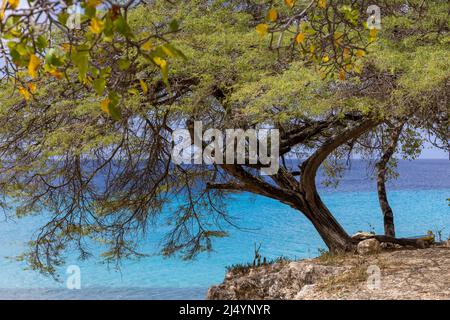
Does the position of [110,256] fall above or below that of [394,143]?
below

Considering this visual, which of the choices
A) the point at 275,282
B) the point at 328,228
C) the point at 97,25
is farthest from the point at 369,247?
the point at 97,25

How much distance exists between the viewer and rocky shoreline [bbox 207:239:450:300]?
518cm

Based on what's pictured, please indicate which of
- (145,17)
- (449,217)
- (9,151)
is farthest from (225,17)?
(449,217)

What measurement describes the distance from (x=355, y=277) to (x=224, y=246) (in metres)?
12.5

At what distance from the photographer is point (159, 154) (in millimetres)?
7969

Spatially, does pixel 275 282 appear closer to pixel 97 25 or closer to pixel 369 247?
pixel 369 247

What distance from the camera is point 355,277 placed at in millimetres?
5688

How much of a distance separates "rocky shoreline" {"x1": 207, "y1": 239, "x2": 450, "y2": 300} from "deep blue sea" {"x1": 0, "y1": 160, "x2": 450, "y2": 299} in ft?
4.59

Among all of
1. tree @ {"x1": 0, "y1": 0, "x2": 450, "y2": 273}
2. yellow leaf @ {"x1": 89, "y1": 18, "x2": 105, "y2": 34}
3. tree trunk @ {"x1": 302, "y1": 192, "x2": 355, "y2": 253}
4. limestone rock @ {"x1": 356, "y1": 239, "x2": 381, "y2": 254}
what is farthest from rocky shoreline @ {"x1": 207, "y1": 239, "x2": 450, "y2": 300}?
yellow leaf @ {"x1": 89, "y1": 18, "x2": 105, "y2": 34}

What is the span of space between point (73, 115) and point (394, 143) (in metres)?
4.37
